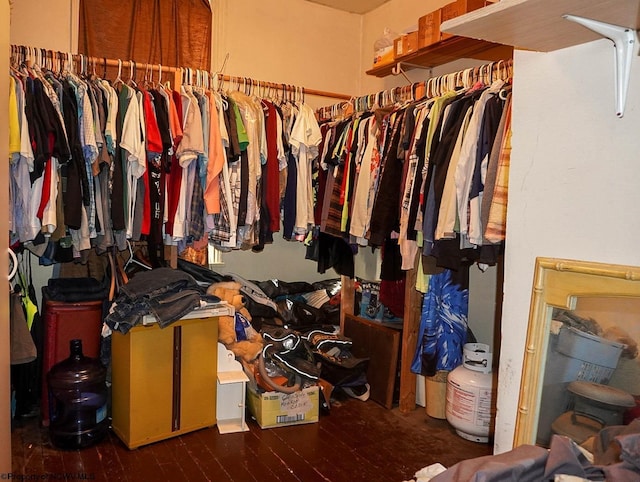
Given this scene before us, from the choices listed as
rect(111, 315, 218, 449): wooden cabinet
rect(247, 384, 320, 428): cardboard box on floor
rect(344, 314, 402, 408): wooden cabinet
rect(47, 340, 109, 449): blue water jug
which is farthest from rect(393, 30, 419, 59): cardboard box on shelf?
rect(47, 340, 109, 449): blue water jug

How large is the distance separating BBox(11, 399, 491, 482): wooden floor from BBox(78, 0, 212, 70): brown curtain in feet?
7.90

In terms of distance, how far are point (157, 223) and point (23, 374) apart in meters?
1.15

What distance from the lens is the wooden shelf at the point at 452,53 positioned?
113 inches

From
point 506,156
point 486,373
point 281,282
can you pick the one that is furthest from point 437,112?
point 281,282

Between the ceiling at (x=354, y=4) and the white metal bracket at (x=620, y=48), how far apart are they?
337 cm

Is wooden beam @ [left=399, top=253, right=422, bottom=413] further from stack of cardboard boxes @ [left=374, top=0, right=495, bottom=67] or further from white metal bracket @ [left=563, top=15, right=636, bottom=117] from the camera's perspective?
white metal bracket @ [left=563, top=15, right=636, bottom=117]

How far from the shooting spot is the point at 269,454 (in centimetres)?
251

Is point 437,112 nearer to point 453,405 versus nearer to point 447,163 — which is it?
point 447,163

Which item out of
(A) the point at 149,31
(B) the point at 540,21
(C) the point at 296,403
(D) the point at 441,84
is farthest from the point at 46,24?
(B) the point at 540,21

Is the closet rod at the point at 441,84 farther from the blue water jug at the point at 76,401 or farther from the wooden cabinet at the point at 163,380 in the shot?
the blue water jug at the point at 76,401

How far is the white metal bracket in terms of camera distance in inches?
39.4

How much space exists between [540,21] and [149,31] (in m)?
3.16

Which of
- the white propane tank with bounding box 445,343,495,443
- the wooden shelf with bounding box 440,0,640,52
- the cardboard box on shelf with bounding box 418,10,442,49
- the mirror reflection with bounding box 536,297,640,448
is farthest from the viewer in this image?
the cardboard box on shelf with bounding box 418,10,442,49

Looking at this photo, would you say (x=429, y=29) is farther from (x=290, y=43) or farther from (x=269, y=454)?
(x=269, y=454)
